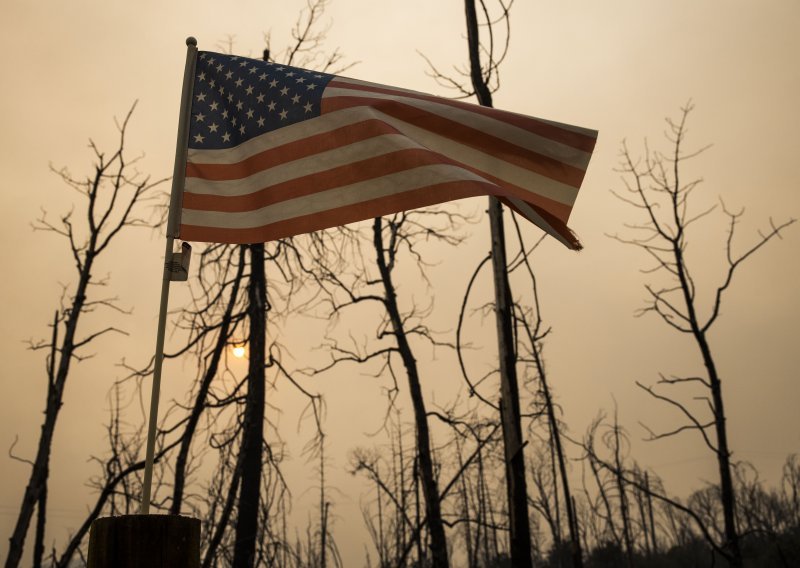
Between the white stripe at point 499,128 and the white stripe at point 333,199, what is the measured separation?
44 centimetres

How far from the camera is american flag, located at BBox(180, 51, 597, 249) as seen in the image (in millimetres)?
3820

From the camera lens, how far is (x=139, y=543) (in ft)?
7.39

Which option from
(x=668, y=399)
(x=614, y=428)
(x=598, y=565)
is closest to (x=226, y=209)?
(x=668, y=399)

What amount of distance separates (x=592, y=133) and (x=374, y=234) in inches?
230

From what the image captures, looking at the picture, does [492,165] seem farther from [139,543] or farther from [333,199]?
[139,543]

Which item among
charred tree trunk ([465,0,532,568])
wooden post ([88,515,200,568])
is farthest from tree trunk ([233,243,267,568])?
wooden post ([88,515,200,568])

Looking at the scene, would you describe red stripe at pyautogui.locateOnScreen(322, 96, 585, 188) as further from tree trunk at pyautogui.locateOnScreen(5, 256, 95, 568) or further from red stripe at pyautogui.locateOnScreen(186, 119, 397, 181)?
tree trunk at pyautogui.locateOnScreen(5, 256, 95, 568)

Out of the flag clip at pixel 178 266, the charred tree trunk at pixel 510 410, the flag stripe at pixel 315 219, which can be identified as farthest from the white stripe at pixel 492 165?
the flag clip at pixel 178 266

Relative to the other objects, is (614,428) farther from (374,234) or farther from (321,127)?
(321,127)

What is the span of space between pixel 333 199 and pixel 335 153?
10.2 inches

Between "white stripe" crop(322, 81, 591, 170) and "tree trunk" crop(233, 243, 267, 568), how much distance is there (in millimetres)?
3610

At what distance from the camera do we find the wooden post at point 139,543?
7.34 feet

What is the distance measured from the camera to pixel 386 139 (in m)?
3.84

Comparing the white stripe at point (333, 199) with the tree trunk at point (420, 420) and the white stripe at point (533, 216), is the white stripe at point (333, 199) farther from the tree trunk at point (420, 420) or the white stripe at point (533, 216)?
the tree trunk at point (420, 420)
